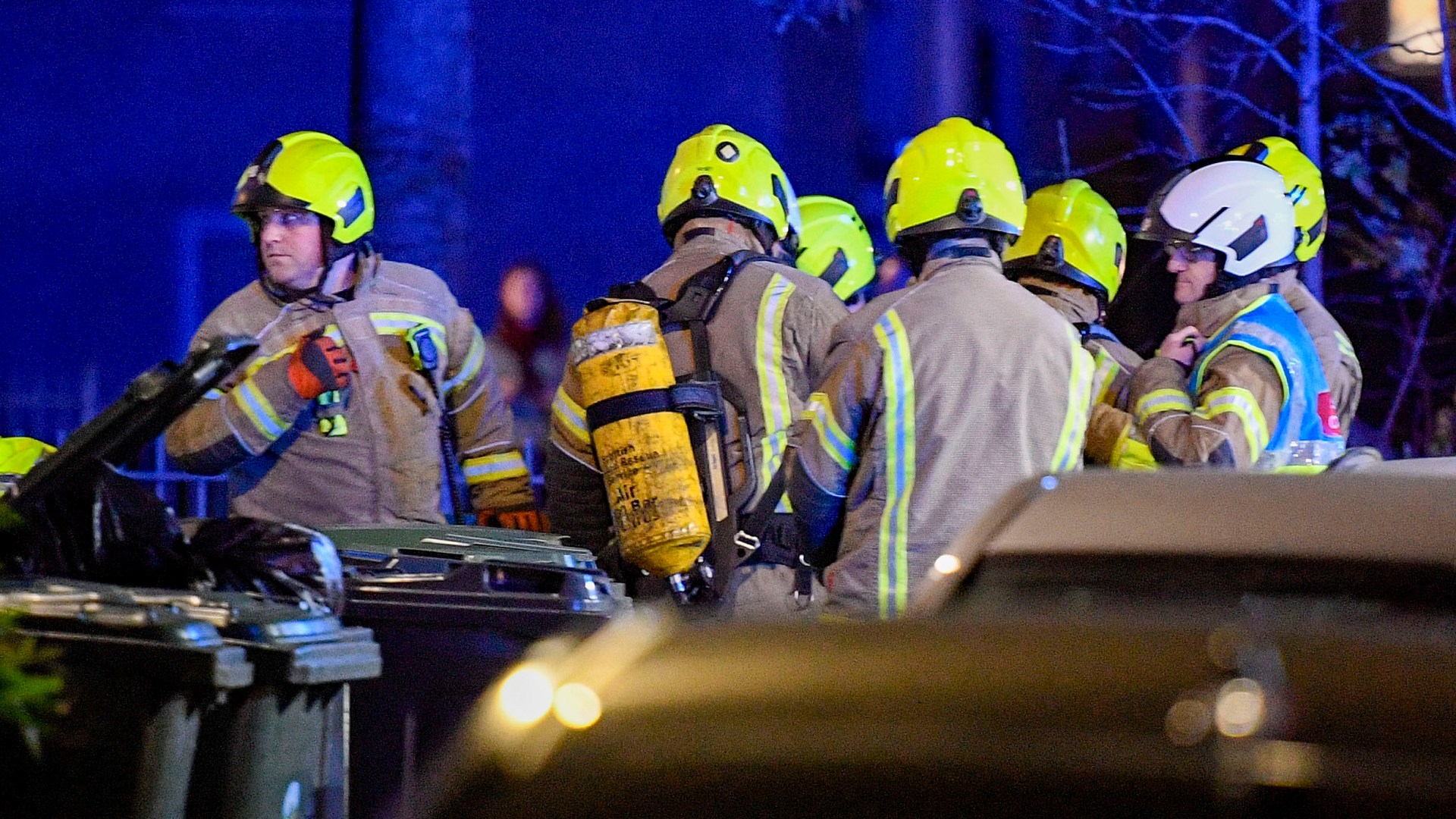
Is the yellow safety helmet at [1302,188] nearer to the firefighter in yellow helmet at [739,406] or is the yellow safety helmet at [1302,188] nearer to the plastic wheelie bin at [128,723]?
the firefighter in yellow helmet at [739,406]

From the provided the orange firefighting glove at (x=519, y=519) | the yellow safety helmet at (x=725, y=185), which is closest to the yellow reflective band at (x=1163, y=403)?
the yellow safety helmet at (x=725, y=185)

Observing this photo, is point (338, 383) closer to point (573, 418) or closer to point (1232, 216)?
point (573, 418)

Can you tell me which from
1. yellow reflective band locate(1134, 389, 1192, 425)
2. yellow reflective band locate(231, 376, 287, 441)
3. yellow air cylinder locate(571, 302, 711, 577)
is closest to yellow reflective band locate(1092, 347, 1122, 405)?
yellow reflective band locate(1134, 389, 1192, 425)

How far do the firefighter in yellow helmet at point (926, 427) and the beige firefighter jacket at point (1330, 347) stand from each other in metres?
2.30

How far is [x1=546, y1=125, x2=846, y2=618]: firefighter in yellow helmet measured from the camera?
536cm

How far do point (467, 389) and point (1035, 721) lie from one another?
15.8 feet

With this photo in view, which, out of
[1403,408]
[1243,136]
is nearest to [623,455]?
[1243,136]

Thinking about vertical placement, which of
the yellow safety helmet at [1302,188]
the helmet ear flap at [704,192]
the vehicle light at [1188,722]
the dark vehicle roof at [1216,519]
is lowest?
the vehicle light at [1188,722]

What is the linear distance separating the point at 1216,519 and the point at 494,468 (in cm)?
390

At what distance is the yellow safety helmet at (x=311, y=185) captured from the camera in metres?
6.28

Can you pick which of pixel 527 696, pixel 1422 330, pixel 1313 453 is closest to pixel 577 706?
pixel 527 696

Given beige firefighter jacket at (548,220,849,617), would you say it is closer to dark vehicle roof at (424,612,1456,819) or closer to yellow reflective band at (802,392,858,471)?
yellow reflective band at (802,392,858,471)

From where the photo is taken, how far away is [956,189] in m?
4.98

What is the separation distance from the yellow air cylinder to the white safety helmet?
186 cm
